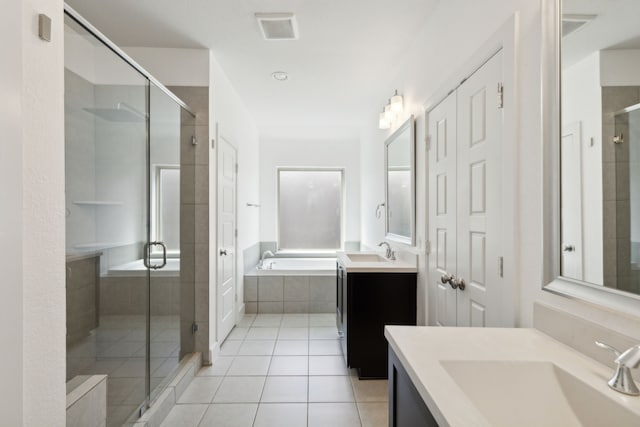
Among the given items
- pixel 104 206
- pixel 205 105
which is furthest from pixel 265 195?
pixel 104 206

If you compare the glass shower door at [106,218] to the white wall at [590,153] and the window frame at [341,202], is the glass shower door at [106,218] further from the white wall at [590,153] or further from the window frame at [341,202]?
the window frame at [341,202]

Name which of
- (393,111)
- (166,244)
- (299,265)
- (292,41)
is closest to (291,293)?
(299,265)

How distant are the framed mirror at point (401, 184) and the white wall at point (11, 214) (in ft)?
7.33

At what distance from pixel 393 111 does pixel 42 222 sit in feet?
8.47

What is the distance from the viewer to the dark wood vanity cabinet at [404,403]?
808 mm

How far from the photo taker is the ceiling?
207 cm

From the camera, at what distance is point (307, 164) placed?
5.33 meters

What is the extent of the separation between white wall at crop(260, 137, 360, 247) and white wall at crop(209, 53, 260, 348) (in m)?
0.19

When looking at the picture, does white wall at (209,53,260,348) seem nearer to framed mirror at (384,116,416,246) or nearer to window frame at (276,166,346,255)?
window frame at (276,166,346,255)

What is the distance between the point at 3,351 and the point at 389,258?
2654mm

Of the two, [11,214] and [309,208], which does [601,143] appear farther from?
[309,208]

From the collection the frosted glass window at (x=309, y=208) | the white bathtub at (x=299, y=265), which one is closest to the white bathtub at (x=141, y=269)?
the white bathtub at (x=299, y=265)

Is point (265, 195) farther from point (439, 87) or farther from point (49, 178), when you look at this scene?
point (49, 178)

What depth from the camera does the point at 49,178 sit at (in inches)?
38.5
